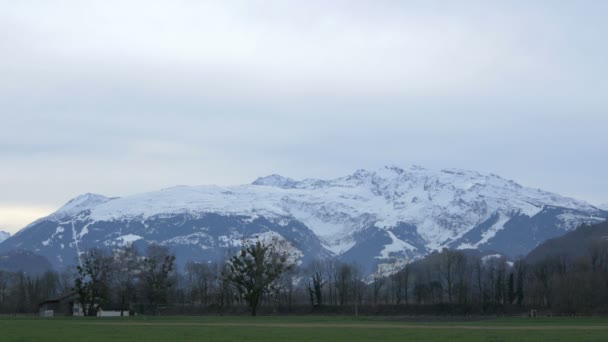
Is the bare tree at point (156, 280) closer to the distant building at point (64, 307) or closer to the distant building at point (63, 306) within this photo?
the distant building at point (64, 307)

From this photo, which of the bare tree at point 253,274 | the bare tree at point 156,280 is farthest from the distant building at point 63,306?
the bare tree at point 253,274

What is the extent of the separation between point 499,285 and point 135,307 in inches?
3306

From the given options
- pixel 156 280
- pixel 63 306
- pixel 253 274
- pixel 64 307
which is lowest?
pixel 64 307

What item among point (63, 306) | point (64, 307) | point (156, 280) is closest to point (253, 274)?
point (156, 280)

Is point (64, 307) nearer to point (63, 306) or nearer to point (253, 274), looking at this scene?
point (63, 306)

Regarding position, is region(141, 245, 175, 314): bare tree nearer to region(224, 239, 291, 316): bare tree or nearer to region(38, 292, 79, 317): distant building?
region(38, 292, 79, 317): distant building

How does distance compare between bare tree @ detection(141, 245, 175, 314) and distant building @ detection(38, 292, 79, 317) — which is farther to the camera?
distant building @ detection(38, 292, 79, 317)

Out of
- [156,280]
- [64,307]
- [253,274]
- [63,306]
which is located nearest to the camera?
[253,274]

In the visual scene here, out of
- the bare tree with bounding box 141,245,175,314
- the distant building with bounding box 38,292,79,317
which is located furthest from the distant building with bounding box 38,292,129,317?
the bare tree with bounding box 141,245,175,314

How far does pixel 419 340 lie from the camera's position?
61.2 meters

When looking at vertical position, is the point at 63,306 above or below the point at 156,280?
below

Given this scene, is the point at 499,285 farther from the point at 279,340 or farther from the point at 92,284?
the point at 279,340

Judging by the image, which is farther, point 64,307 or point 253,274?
point 64,307

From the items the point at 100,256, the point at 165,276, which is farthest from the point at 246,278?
the point at 100,256
